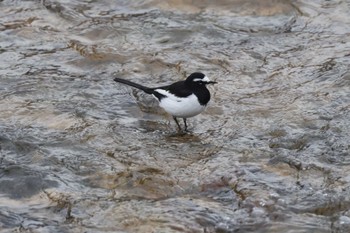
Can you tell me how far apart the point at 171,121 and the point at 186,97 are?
849mm

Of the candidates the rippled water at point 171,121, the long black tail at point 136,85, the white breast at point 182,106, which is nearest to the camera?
the rippled water at point 171,121

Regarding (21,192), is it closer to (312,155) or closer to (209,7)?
(312,155)

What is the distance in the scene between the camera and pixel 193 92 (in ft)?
31.0

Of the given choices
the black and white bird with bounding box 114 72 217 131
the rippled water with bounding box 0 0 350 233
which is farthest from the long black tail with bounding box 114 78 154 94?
the rippled water with bounding box 0 0 350 233

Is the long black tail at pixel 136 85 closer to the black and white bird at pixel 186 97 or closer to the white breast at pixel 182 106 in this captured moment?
the black and white bird at pixel 186 97

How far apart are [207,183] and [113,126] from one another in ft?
5.67

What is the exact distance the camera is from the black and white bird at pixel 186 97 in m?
9.38

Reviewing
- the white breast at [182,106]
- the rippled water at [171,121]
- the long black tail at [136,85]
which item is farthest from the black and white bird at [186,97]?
the rippled water at [171,121]

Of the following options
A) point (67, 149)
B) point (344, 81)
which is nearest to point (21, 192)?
point (67, 149)

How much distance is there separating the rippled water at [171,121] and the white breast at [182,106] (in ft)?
1.04

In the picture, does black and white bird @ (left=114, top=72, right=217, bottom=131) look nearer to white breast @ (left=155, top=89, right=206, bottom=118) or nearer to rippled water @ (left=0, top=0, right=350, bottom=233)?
white breast @ (left=155, top=89, right=206, bottom=118)

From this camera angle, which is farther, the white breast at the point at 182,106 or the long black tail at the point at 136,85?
the long black tail at the point at 136,85

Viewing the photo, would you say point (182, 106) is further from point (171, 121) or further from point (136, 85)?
point (136, 85)

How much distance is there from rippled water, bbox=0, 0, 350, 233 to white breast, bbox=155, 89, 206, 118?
0.32 meters
